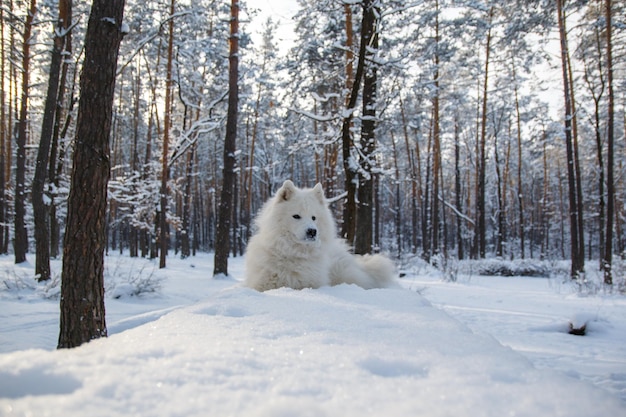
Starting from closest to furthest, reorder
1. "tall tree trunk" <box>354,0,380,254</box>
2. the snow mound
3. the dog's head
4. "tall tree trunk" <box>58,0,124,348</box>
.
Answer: the snow mound
"tall tree trunk" <box>58,0,124,348</box>
the dog's head
"tall tree trunk" <box>354,0,380,254</box>

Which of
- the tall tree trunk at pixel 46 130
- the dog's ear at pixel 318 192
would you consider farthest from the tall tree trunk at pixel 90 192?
the tall tree trunk at pixel 46 130

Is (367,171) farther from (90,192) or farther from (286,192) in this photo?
(90,192)

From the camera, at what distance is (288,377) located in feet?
3.66

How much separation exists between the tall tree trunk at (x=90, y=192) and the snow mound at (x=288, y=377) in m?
1.50

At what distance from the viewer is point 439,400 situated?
3.14 feet

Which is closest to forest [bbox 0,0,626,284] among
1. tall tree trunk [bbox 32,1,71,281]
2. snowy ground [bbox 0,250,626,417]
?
tall tree trunk [bbox 32,1,71,281]

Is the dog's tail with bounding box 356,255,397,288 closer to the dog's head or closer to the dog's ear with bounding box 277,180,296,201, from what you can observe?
the dog's head

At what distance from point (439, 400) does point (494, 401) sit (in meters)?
0.15

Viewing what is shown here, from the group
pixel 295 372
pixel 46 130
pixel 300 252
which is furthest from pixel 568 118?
pixel 46 130

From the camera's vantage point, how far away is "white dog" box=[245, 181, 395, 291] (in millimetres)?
4156

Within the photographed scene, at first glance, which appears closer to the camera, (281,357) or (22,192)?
(281,357)

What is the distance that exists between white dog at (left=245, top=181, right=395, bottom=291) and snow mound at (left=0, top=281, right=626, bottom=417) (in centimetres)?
238

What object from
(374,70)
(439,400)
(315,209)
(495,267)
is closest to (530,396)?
(439,400)

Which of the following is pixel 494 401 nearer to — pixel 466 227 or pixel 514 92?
pixel 514 92
